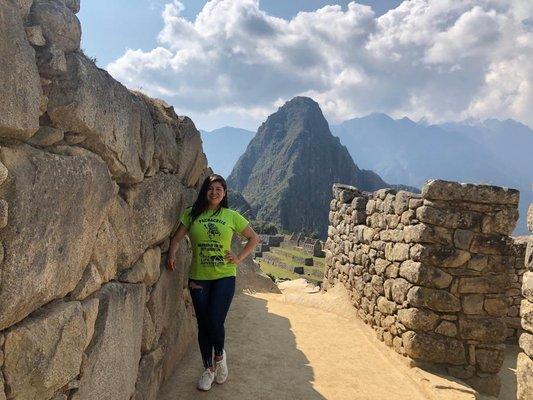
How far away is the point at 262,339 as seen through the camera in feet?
21.5

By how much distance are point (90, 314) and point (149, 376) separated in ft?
5.30

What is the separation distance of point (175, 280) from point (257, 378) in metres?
1.53

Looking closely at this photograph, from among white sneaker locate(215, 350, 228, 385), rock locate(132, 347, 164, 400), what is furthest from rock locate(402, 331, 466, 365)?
rock locate(132, 347, 164, 400)

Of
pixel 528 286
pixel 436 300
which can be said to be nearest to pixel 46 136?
pixel 528 286

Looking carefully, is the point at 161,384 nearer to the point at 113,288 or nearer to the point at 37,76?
the point at 113,288

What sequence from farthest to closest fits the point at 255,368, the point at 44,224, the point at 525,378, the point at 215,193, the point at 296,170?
the point at 296,170 < the point at 255,368 < the point at 215,193 < the point at 525,378 < the point at 44,224

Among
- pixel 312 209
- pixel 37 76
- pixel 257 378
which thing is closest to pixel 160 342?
pixel 257 378

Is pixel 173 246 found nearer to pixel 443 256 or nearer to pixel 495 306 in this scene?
pixel 443 256

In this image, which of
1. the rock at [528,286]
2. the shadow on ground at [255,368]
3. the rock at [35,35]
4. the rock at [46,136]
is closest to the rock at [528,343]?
the rock at [528,286]

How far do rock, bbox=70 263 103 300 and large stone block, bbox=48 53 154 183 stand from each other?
690 mm

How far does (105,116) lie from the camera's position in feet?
8.84

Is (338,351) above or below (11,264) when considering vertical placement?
below

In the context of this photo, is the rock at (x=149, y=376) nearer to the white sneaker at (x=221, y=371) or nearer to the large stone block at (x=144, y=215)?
the white sneaker at (x=221, y=371)

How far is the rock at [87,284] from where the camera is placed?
2529 millimetres
